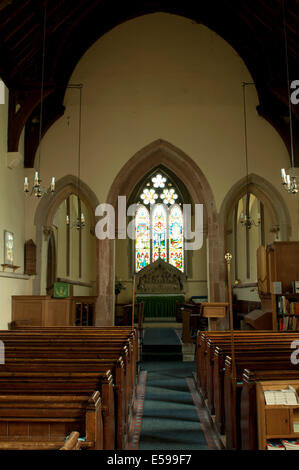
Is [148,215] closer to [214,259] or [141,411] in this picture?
[214,259]

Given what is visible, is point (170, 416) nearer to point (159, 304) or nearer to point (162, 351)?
point (162, 351)

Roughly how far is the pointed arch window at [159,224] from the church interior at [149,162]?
9.28 feet

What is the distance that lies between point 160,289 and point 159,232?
2.29 m

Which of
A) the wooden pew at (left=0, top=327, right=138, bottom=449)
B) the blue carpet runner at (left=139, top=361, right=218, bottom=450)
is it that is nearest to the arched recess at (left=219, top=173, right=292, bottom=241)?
the blue carpet runner at (left=139, top=361, right=218, bottom=450)

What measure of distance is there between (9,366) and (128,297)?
42.9 ft

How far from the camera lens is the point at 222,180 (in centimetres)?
1053

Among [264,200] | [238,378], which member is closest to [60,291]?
[264,200]

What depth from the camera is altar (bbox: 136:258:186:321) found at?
16.0m

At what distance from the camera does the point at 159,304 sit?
52.6 ft

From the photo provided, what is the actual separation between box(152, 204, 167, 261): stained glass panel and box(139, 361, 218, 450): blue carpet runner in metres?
9.63

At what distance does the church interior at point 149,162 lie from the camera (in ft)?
20.9

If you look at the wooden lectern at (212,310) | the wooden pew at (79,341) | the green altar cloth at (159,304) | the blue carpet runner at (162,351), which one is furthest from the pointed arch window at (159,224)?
the wooden pew at (79,341)

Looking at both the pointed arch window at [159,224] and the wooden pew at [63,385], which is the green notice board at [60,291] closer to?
the wooden pew at [63,385]

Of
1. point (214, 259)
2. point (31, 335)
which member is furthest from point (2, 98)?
point (214, 259)
